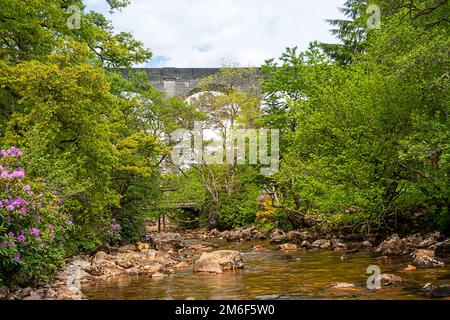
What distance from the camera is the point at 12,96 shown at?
13.5 meters

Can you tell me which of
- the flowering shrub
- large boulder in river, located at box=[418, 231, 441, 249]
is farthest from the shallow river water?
large boulder in river, located at box=[418, 231, 441, 249]

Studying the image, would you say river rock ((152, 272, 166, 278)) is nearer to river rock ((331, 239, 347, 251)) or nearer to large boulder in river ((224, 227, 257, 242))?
river rock ((331, 239, 347, 251))

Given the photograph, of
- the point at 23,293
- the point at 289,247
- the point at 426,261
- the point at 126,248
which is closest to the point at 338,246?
the point at 289,247

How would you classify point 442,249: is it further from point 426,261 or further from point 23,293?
point 23,293

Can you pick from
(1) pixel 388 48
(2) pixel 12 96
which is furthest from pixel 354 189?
(2) pixel 12 96

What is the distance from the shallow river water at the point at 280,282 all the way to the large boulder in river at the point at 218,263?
0.29 metres

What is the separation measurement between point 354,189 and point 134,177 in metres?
8.78

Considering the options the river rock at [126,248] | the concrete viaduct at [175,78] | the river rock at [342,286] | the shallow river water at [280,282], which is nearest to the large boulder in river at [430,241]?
the shallow river water at [280,282]

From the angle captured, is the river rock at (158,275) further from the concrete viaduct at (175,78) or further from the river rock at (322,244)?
the concrete viaduct at (175,78)

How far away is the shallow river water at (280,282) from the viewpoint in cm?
839

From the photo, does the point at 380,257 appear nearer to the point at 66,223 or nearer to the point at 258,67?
the point at 66,223

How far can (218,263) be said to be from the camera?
40.6 feet

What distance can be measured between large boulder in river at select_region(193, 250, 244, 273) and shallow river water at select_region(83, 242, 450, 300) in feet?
0.96

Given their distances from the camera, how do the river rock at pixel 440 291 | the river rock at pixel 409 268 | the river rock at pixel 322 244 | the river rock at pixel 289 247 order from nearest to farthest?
the river rock at pixel 440 291 < the river rock at pixel 409 268 < the river rock at pixel 322 244 < the river rock at pixel 289 247
